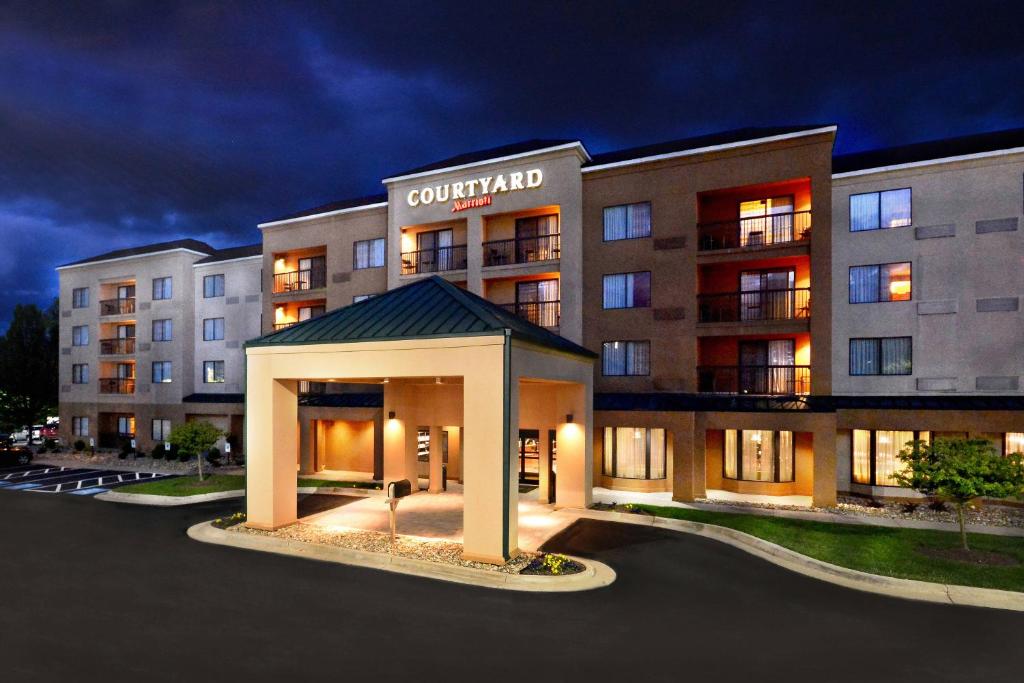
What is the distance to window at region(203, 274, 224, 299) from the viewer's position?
1387 inches

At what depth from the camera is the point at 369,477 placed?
89.8ft

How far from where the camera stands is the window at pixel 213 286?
116ft

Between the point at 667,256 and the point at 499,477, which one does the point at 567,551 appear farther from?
the point at 667,256

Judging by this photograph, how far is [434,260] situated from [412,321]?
13573 mm

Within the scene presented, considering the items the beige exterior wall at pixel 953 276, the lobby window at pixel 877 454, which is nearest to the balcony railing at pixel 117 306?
the beige exterior wall at pixel 953 276

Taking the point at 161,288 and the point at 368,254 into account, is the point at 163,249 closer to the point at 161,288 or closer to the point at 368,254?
the point at 161,288

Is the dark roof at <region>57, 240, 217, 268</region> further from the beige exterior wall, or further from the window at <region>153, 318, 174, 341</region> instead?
the beige exterior wall

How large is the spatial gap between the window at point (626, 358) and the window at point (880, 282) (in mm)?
8523

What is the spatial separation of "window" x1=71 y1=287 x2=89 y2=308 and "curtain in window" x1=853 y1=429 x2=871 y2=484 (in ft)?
160

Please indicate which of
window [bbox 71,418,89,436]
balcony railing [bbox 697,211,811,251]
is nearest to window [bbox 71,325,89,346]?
window [bbox 71,418,89,436]

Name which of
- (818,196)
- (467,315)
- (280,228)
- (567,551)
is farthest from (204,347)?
(818,196)

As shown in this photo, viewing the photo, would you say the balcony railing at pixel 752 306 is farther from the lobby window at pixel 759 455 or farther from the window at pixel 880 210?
the lobby window at pixel 759 455

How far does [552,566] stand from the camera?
40.9 feet

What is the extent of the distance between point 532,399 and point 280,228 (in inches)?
773
